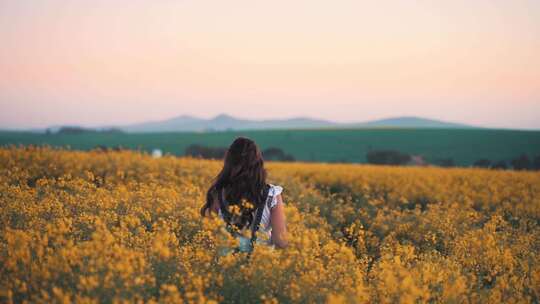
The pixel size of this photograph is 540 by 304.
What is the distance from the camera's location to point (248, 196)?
461 cm

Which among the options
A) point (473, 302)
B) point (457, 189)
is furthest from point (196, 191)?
point (457, 189)

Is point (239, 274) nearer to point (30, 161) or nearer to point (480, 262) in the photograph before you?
point (480, 262)

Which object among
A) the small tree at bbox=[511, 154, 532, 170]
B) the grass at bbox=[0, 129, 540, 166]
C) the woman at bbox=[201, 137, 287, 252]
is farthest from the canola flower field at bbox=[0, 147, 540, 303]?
the grass at bbox=[0, 129, 540, 166]

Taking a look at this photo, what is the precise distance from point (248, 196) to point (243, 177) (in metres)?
0.19

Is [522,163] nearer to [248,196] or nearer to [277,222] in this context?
[277,222]

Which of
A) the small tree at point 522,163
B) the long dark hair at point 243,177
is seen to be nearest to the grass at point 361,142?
the small tree at point 522,163

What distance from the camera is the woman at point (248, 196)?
456cm

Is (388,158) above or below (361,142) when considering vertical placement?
below

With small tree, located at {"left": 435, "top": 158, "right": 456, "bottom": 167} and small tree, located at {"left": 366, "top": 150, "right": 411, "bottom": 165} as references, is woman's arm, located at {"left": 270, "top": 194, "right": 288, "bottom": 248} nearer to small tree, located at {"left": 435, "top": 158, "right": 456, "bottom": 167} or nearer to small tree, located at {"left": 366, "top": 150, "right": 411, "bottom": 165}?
small tree, located at {"left": 366, "top": 150, "right": 411, "bottom": 165}

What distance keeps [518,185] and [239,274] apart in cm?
1162

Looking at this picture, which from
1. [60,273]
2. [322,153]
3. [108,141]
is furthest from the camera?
[108,141]

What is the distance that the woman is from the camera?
4.56 metres

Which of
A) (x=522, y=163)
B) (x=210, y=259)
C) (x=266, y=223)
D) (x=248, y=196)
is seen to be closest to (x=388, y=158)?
(x=522, y=163)

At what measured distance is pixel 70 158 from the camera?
461 inches
